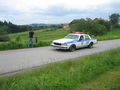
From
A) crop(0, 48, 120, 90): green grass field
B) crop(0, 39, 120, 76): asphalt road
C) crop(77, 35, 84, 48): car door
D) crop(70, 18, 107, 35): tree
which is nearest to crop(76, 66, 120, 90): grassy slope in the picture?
crop(0, 48, 120, 90): green grass field

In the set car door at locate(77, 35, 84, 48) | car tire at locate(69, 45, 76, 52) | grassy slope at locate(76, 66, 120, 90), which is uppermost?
car door at locate(77, 35, 84, 48)

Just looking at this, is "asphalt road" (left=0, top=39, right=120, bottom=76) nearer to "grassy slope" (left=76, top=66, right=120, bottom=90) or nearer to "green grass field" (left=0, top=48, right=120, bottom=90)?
"green grass field" (left=0, top=48, right=120, bottom=90)

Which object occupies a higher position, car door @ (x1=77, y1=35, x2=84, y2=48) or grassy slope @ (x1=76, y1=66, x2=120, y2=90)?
car door @ (x1=77, y1=35, x2=84, y2=48)

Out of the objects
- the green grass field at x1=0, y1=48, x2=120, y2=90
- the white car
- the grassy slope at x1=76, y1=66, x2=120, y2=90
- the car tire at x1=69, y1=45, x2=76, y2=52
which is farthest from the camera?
the car tire at x1=69, y1=45, x2=76, y2=52

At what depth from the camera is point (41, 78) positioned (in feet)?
17.4

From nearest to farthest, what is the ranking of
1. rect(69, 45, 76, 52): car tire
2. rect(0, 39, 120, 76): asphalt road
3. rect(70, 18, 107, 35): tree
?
rect(0, 39, 120, 76): asphalt road → rect(69, 45, 76, 52): car tire → rect(70, 18, 107, 35): tree

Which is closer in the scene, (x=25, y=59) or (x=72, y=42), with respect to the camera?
(x=25, y=59)

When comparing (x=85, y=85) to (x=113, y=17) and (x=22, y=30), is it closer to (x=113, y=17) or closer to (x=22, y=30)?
(x=22, y=30)

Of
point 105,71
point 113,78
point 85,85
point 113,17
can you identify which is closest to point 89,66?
point 105,71

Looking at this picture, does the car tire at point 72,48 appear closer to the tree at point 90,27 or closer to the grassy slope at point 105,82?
the grassy slope at point 105,82

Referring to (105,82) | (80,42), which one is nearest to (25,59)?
(105,82)

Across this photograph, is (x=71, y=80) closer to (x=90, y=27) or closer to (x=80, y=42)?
(x=80, y=42)

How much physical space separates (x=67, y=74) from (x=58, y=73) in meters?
0.43

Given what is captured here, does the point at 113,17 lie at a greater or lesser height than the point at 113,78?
greater
